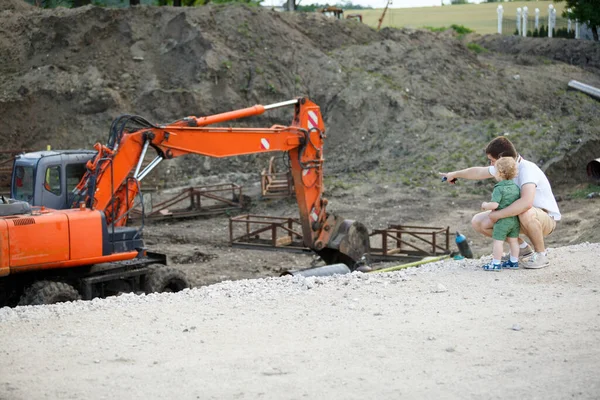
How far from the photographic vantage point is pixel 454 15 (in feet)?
252

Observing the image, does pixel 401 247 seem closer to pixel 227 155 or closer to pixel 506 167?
pixel 227 155

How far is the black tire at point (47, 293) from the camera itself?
37.3ft

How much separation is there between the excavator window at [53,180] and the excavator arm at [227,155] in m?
0.41

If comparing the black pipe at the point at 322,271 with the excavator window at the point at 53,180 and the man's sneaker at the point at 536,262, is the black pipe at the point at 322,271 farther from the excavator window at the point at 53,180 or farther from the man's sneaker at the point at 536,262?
the excavator window at the point at 53,180

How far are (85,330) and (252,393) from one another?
2.47 metres

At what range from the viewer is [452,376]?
21.2ft

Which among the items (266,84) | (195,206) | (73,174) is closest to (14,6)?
(266,84)

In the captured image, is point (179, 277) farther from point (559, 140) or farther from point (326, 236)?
point (559, 140)

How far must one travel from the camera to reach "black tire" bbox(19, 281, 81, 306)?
11359mm

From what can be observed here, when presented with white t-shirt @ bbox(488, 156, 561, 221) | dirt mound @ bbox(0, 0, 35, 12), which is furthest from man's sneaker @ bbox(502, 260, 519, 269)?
dirt mound @ bbox(0, 0, 35, 12)

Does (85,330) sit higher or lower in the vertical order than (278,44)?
lower

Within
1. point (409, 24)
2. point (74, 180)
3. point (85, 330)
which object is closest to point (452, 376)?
point (85, 330)

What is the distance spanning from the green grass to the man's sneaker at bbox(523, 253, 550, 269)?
5631cm

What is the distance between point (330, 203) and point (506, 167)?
14.9 meters
